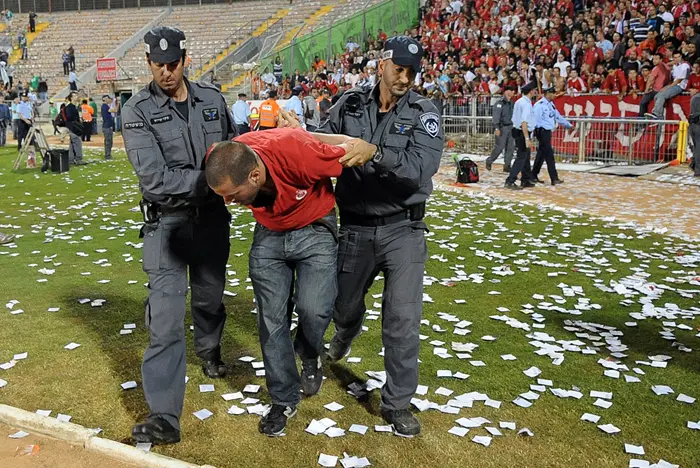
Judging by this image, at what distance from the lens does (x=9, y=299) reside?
267 inches

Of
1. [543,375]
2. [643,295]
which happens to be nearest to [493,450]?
[543,375]

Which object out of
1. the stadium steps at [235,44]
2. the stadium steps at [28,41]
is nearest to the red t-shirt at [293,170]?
the stadium steps at [235,44]

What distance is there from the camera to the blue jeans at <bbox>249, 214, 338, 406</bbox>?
13.4ft

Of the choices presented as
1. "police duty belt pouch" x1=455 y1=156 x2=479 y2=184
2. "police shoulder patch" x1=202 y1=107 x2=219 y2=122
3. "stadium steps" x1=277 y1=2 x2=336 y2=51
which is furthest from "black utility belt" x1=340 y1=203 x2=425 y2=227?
"stadium steps" x1=277 y1=2 x2=336 y2=51

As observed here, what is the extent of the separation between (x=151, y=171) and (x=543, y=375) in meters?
2.86

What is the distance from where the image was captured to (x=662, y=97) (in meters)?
16.5

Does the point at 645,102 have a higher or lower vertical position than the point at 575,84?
lower

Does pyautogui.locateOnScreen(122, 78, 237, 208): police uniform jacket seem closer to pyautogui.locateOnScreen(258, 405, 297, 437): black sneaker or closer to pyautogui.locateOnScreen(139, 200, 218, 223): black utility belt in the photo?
pyautogui.locateOnScreen(139, 200, 218, 223): black utility belt

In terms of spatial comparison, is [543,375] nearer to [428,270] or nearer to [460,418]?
[460,418]

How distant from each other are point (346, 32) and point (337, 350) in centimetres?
2800

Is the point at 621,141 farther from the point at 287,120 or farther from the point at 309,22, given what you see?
the point at 309,22

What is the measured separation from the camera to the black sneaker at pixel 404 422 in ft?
13.5

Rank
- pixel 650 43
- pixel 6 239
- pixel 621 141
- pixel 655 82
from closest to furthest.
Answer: pixel 6 239 → pixel 655 82 → pixel 621 141 → pixel 650 43

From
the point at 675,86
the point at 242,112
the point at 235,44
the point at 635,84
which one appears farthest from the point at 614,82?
the point at 235,44
